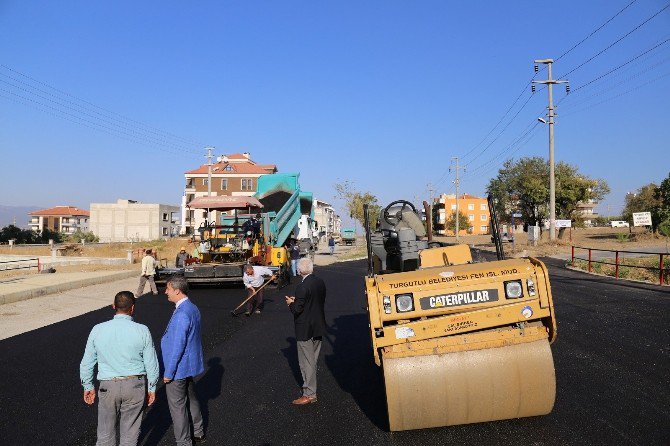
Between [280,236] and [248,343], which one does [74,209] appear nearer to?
[280,236]

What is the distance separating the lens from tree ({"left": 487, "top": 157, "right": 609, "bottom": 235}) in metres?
51.6

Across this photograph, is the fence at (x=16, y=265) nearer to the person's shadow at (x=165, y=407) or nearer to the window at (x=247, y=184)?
the person's shadow at (x=165, y=407)

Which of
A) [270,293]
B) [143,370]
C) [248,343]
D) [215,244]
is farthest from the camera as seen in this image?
[215,244]

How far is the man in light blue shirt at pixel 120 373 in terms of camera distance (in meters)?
4.09

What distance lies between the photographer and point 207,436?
202 inches

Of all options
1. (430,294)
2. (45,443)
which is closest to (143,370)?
(45,443)

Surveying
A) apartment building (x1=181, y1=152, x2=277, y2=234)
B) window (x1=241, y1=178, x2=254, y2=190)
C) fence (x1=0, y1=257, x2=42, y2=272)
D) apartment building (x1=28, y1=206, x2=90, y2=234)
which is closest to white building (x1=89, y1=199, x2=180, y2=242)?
apartment building (x1=181, y1=152, x2=277, y2=234)

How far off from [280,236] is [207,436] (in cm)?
1653

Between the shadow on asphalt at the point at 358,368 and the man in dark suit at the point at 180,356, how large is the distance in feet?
5.96

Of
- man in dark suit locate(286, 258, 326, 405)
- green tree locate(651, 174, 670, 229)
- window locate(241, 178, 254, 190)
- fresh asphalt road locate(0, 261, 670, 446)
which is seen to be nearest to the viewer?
fresh asphalt road locate(0, 261, 670, 446)

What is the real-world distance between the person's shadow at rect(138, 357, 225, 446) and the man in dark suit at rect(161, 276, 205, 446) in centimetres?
62

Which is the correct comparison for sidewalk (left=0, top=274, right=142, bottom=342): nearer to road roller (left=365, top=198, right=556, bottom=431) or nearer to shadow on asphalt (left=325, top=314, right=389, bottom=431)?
shadow on asphalt (left=325, top=314, right=389, bottom=431)

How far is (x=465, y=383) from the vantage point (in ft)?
15.8

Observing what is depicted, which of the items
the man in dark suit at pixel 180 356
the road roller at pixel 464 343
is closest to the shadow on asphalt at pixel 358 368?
the road roller at pixel 464 343
